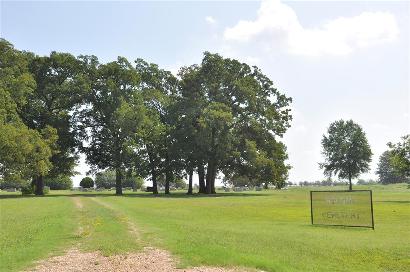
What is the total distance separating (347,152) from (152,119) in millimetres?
65832

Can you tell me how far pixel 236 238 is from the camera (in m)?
19.4

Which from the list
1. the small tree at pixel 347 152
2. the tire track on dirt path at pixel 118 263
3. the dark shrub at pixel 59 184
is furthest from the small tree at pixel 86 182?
the tire track on dirt path at pixel 118 263

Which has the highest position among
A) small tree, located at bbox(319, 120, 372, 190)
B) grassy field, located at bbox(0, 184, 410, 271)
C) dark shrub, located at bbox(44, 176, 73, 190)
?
small tree, located at bbox(319, 120, 372, 190)

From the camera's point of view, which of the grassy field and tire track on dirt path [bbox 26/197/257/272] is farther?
the grassy field

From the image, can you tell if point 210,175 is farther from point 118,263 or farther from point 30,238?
point 118,263

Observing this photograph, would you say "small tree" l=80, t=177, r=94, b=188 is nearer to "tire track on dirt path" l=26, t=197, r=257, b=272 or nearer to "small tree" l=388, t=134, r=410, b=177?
"small tree" l=388, t=134, r=410, b=177

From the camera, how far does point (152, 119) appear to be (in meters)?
76.2

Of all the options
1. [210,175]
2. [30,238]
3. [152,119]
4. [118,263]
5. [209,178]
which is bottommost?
[118,263]

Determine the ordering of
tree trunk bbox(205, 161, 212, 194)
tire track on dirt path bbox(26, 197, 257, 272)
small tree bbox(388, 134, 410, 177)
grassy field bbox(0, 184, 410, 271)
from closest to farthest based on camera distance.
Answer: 1. tire track on dirt path bbox(26, 197, 257, 272)
2. grassy field bbox(0, 184, 410, 271)
3. small tree bbox(388, 134, 410, 177)
4. tree trunk bbox(205, 161, 212, 194)

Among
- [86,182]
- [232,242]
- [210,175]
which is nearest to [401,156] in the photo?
[210,175]

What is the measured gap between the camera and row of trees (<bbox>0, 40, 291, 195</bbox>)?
71.3 metres

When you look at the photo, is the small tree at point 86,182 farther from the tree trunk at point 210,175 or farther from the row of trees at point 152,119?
the tree trunk at point 210,175

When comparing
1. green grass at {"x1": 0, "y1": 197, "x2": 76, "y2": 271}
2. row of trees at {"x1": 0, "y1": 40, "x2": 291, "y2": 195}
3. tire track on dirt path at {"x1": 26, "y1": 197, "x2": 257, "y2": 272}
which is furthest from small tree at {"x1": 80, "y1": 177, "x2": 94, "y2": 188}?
tire track on dirt path at {"x1": 26, "y1": 197, "x2": 257, "y2": 272}

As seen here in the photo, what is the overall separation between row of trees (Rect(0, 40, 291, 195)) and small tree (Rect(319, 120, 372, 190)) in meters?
47.9
